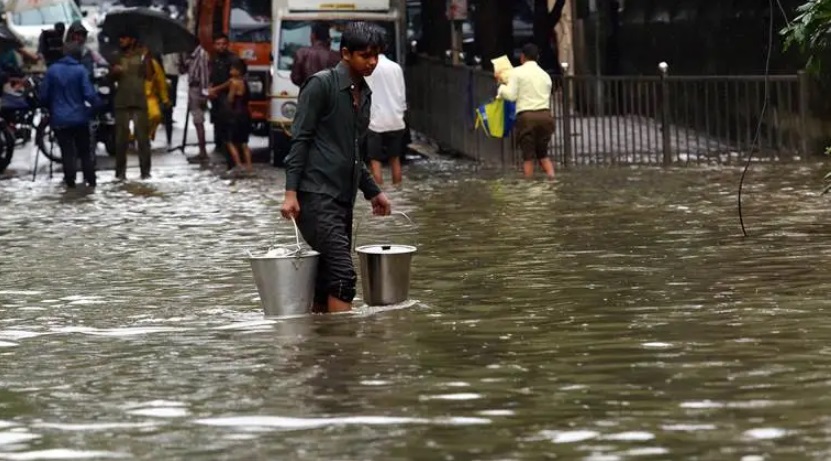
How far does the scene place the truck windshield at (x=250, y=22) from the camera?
32906 millimetres

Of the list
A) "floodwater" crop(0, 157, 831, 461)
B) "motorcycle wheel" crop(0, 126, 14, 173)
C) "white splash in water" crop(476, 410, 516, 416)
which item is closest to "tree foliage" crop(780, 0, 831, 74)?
"floodwater" crop(0, 157, 831, 461)

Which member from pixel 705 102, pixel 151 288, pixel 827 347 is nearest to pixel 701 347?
pixel 827 347

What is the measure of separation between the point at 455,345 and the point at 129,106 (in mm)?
15920

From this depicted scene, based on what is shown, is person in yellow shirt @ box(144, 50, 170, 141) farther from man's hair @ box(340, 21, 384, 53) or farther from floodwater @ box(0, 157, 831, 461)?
man's hair @ box(340, 21, 384, 53)

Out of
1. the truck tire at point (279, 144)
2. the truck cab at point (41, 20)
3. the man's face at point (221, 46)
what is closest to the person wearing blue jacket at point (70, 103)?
the man's face at point (221, 46)

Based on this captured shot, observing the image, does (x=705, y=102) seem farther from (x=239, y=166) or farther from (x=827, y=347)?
(x=827, y=347)

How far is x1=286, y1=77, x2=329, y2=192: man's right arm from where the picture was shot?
11.2 meters

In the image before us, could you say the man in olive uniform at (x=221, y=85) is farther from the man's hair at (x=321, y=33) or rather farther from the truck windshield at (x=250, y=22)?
the truck windshield at (x=250, y=22)

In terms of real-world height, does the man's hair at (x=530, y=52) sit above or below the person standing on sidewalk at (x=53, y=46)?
below

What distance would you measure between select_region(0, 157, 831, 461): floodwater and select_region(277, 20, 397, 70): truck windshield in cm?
925

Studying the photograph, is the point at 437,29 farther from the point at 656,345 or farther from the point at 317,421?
the point at 317,421

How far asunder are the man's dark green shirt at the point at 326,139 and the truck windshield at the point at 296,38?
16.3 metres

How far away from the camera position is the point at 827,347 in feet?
32.3

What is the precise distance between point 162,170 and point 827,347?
59.8ft
